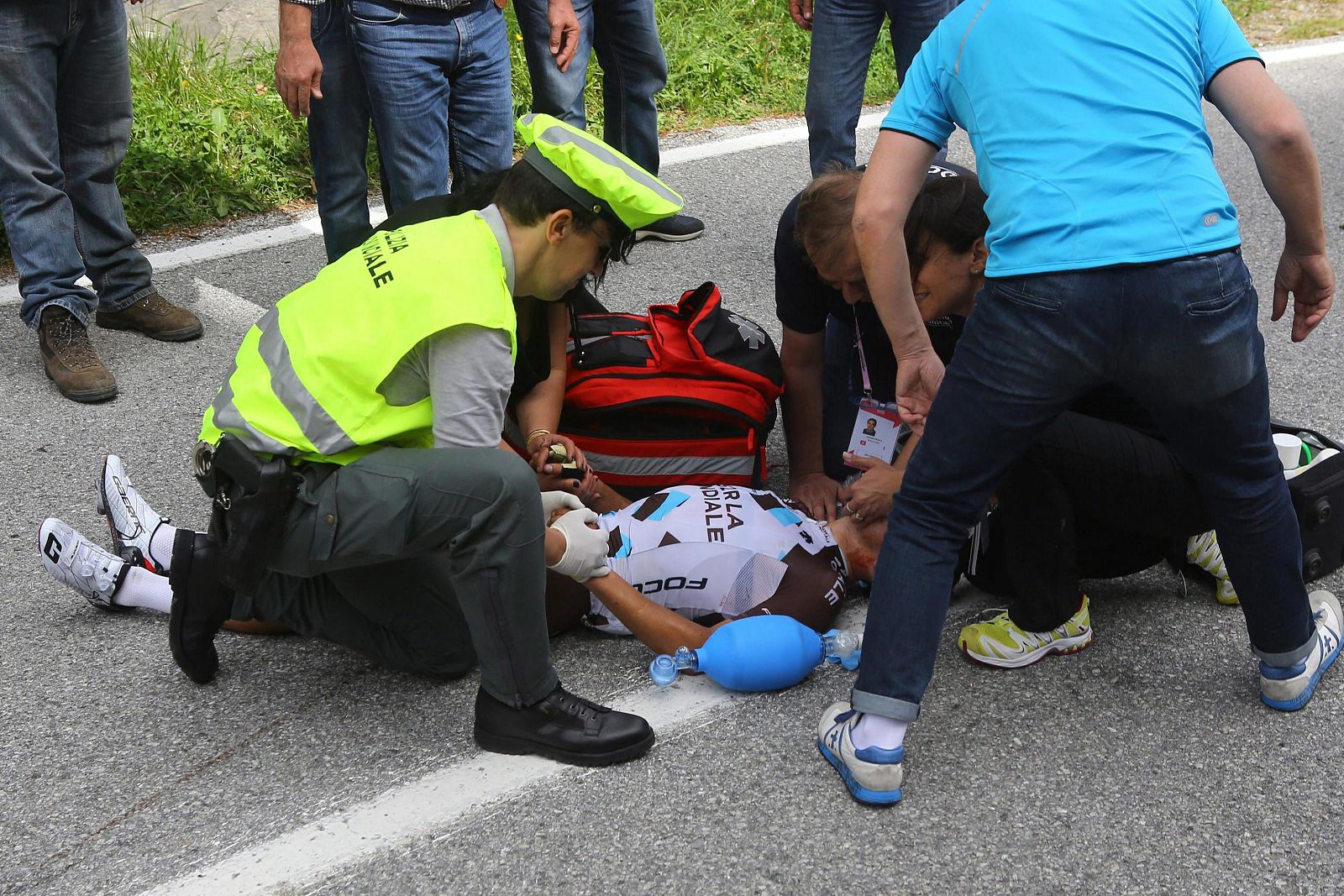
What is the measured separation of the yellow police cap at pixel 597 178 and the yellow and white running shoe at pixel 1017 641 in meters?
1.11

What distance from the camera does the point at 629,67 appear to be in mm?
4988

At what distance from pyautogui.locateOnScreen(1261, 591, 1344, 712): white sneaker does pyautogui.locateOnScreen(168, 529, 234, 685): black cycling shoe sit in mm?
2039

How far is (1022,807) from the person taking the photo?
2.31m

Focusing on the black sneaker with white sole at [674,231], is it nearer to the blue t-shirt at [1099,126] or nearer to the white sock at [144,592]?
the white sock at [144,592]

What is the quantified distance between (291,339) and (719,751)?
3.64ft

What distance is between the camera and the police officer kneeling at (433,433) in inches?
88.0

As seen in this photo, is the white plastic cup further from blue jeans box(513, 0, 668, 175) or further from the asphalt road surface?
blue jeans box(513, 0, 668, 175)

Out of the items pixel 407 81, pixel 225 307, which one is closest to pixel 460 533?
pixel 407 81

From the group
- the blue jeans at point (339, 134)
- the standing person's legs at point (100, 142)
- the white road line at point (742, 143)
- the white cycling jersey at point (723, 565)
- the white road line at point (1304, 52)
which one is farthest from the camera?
the white road line at point (1304, 52)

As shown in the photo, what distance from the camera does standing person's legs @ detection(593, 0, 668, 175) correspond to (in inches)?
194

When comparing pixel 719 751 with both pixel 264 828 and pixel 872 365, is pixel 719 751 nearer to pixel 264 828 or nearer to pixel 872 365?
pixel 264 828

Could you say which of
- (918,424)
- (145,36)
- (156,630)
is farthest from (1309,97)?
(156,630)

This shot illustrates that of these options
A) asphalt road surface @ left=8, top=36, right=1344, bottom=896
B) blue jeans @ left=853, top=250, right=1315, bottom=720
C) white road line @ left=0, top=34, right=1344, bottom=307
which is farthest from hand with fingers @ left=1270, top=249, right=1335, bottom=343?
white road line @ left=0, top=34, right=1344, bottom=307

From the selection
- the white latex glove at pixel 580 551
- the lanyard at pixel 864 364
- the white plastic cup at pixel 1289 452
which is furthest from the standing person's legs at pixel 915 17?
the white latex glove at pixel 580 551
